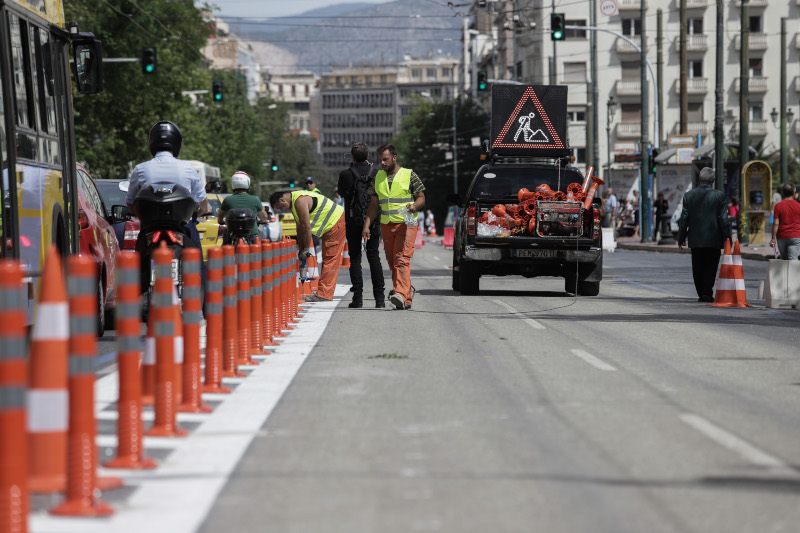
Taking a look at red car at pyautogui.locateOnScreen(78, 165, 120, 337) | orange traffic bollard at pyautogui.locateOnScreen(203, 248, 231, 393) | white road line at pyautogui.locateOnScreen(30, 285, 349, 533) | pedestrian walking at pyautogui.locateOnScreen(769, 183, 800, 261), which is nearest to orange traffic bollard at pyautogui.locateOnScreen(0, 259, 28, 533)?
white road line at pyautogui.locateOnScreen(30, 285, 349, 533)

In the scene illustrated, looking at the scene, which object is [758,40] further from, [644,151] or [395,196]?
[395,196]

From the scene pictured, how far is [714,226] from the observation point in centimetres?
2083

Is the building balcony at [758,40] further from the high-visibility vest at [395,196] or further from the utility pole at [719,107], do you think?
the high-visibility vest at [395,196]

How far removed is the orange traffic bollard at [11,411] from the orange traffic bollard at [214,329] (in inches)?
169

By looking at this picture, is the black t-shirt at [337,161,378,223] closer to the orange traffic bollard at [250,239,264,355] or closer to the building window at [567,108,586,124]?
the orange traffic bollard at [250,239,264,355]

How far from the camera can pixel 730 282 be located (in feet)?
66.4

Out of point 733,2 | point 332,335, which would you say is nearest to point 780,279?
point 332,335

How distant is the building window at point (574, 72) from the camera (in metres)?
100

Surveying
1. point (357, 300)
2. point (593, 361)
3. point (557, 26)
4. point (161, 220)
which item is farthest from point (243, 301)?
point (557, 26)

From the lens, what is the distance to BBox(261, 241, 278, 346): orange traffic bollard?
13016 mm

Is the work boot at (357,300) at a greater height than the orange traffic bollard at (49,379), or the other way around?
the orange traffic bollard at (49,379)

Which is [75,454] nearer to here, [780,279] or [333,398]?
[333,398]

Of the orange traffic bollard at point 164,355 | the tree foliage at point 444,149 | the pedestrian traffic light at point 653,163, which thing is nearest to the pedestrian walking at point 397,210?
the orange traffic bollard at point 164,355

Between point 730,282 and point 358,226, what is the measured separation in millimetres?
5432
